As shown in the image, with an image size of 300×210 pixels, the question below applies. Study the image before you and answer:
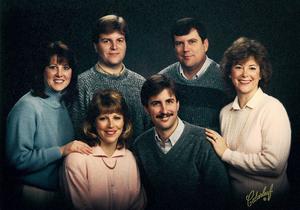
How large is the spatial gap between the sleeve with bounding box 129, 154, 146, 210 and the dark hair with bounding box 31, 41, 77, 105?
1.92ft

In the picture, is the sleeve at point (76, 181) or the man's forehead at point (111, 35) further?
the man's forehead at point (111, 35)

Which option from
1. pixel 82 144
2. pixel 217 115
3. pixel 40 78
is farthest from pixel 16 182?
pixel 217 115

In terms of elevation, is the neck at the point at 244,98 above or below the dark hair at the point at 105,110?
above

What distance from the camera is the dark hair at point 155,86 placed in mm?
2824

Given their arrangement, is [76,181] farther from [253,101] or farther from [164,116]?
[253,101]

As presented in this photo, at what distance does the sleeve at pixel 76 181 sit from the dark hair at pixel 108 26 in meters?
0.79

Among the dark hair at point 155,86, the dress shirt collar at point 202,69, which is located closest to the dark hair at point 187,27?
the dress shirt collar at point 202,69

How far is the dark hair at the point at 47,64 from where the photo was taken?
A: 2842 mm

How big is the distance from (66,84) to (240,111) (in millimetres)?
1137

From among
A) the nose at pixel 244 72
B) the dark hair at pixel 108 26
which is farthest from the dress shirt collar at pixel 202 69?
the dark hair at pixel 108 26

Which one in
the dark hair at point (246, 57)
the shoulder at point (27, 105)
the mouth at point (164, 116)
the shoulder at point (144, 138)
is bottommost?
the shoulder at point (144, 138)

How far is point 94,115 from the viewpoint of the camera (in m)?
2.79

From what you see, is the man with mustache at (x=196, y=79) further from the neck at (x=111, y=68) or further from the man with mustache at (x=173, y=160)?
the neck at (x=111, y=68)

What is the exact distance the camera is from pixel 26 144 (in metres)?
2.79
